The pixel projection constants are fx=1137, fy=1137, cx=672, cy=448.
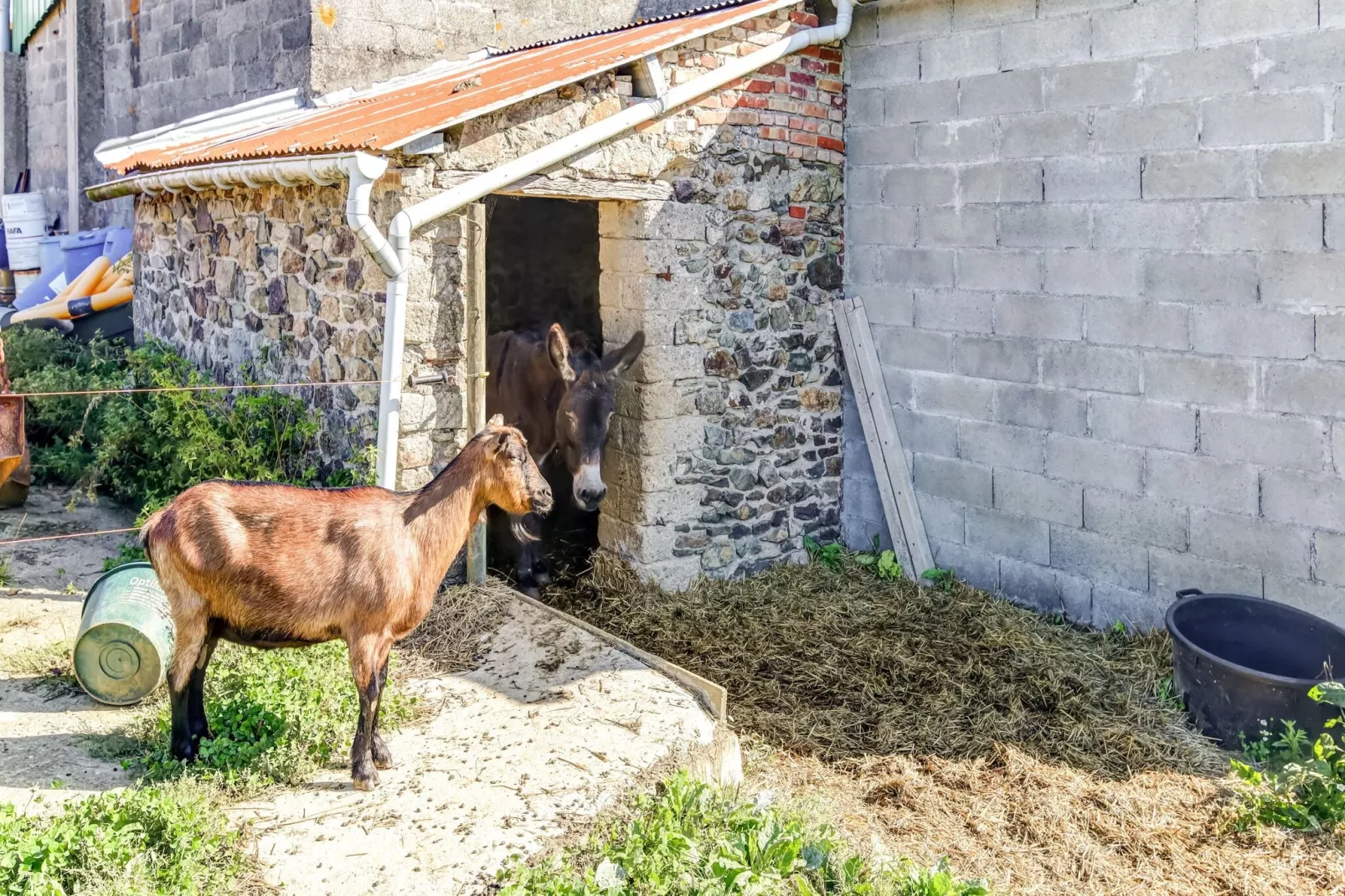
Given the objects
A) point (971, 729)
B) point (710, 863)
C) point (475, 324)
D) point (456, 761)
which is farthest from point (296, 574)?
point (971, 729)

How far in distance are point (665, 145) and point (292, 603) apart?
4.06 meters

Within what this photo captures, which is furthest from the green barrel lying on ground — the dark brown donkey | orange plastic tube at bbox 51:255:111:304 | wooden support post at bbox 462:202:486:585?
orange plastic tube at bbox 51:255:111:304

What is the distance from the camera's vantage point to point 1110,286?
6762mm

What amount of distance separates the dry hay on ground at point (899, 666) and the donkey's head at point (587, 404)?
0.83m

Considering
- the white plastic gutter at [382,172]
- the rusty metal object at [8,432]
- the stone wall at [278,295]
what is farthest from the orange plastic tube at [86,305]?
the rusty metal object at [8,432]

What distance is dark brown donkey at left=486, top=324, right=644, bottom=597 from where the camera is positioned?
7234mm

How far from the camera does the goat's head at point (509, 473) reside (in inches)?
186

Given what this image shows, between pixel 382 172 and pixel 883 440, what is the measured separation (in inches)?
157

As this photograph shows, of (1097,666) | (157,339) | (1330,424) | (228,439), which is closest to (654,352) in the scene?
(228,439)

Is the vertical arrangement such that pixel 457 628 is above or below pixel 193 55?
below

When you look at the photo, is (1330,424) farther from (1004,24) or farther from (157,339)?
(157,339)

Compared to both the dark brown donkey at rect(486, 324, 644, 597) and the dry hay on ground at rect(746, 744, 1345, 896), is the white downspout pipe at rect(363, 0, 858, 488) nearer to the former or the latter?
the dark brown donkey at rect(486, 324, 644, 597)

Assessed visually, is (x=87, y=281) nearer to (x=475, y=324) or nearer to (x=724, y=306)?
(x=475, y=324)

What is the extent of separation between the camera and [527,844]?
13.8ft
